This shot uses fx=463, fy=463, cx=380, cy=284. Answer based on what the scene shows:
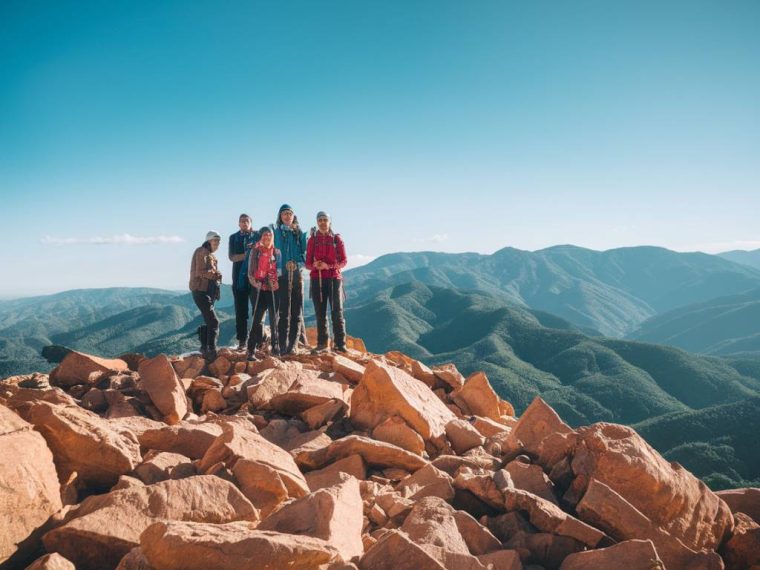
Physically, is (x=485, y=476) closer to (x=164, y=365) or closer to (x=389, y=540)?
(x=389, y=540)

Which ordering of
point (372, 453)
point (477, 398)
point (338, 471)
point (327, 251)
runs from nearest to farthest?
point (338, 471)
point (372, 453)
point (477, 398)
point (327, 251)

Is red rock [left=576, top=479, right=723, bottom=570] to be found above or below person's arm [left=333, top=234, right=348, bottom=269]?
below

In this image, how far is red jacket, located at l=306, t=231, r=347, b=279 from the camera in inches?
526

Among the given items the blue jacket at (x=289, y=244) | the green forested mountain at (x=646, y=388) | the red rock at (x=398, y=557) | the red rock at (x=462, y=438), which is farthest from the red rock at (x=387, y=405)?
the green forested mountain at (x=646, y=388)

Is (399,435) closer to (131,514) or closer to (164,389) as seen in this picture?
(131,514)

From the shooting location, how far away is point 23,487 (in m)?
4.50

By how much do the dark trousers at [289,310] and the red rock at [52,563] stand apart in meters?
9.58

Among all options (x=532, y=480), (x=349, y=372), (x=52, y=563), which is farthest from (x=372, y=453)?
(x=52, y=563)

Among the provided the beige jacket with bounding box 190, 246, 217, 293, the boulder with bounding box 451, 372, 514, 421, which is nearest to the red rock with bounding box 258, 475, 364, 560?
the boulder with bounding box 451, 372, 514, 421

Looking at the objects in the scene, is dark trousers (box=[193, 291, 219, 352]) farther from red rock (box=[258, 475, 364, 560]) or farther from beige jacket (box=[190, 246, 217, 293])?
red rock (box=[258, 475, 364, 560])

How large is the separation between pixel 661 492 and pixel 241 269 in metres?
11.5

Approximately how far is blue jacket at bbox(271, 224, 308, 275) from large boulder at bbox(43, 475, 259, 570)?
9.13 meters

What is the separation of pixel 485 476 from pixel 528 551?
1.16 m

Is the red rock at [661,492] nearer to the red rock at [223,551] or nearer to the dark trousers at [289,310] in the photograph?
the red rock at [223,551]
